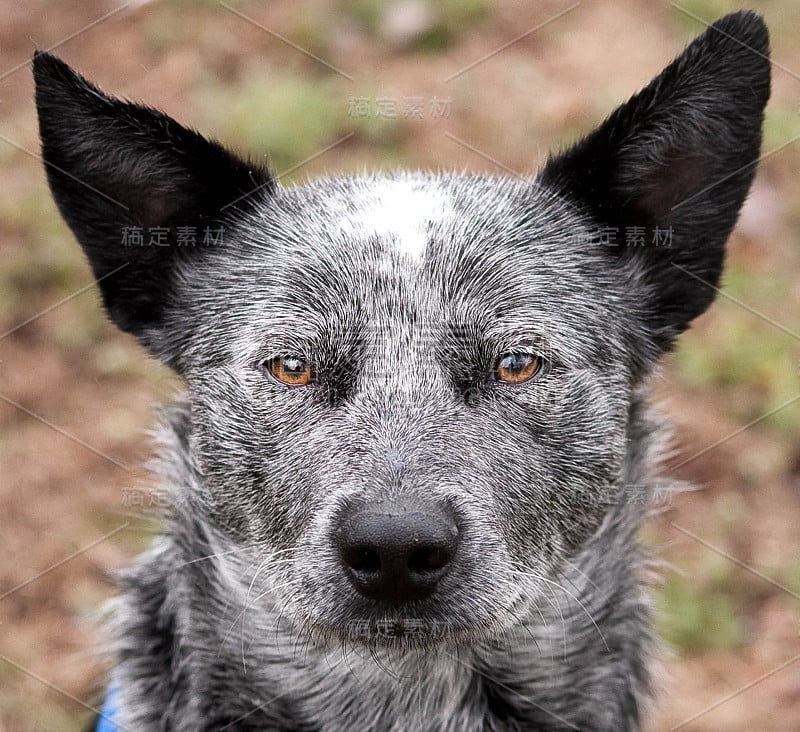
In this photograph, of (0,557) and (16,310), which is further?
(16,310)

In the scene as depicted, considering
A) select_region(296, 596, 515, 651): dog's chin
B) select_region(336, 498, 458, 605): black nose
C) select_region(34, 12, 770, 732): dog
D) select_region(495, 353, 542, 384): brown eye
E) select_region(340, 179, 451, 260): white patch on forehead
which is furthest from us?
select_region(340, 179, 451, 260): white patch on forehead

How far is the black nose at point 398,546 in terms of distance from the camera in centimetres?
301

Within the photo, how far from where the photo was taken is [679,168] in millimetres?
3834

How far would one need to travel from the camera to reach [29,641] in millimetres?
5500

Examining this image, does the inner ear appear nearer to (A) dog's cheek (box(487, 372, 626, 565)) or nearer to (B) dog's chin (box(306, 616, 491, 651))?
(A) dog's cheek (box(487, 372, 626, 565))

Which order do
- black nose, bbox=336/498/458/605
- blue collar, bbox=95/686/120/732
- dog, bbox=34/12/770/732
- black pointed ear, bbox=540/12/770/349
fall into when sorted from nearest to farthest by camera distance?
1. black nose, bbox=336/498/458/605
2. dog, bbox=34/12/770/732
3. black pointed ear, bbox=540/12/770/349
4. blue collar, bbox=95/686/120/732

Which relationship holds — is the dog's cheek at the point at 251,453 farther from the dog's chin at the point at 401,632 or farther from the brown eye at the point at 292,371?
the dog's chin at the point at 401,632

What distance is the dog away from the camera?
11.0ft

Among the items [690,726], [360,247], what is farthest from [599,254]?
[690,726]

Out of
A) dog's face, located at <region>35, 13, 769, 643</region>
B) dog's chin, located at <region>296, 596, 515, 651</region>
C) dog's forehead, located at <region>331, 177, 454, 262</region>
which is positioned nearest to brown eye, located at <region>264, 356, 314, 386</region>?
dog's face, located at <region>35, 13, 769, 643</region>

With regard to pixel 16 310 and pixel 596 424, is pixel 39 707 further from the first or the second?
pixel 596 424

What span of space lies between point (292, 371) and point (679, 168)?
1497 millimetres

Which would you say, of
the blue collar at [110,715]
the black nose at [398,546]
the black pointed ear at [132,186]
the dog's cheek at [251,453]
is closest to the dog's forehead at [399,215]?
the black pointed ear at [132,186]

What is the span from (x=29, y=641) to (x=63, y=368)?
70.7 inches
